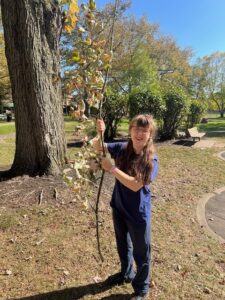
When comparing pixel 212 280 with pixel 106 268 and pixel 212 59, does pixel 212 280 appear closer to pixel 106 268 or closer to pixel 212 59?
pixel 106 268

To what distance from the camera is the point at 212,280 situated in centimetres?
302

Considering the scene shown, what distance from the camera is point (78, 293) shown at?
284cm

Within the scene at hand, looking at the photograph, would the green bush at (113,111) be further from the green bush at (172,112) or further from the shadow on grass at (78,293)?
the shadow on grass at (78,293)

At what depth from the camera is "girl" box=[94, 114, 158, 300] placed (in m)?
2.30

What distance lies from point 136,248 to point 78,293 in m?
0.81

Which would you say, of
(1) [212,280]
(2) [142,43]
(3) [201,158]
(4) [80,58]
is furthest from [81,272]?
(2) [142,43]

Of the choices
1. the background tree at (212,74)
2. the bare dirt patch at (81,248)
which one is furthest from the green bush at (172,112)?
the background tree at (212,74)

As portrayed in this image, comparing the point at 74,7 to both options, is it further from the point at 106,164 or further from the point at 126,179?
→ the point at 126,179

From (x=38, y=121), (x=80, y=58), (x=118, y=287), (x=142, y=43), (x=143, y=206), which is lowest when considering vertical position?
(x=118, y=287)

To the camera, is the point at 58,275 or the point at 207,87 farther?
the point at 207,87

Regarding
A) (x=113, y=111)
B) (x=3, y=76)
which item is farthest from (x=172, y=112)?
(x=3, y=76)

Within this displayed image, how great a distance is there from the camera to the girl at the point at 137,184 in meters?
2.30

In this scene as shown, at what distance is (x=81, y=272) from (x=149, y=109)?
788 centimetres

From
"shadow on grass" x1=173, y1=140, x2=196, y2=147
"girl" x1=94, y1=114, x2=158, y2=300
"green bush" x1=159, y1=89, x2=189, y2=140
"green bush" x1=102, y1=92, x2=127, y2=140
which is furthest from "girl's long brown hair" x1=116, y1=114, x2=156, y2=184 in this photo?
"green bush" x1=159, y1=89, x2=189, y2=140
